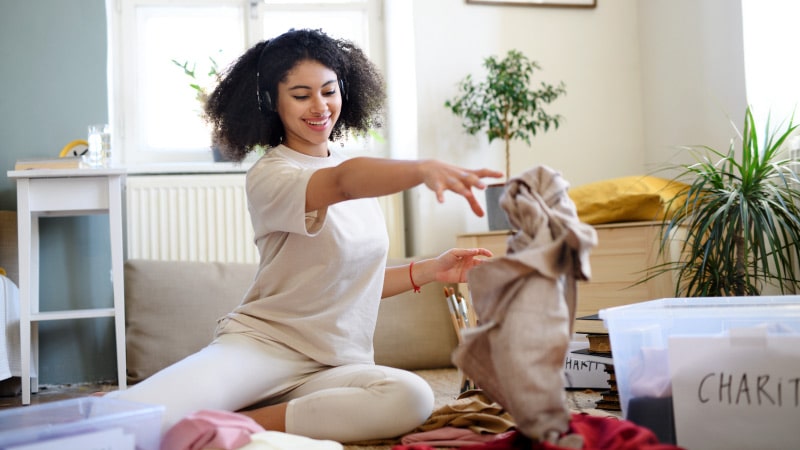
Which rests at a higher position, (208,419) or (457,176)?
(457,176)

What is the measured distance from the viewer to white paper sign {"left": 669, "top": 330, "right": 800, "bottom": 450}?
1.17 m

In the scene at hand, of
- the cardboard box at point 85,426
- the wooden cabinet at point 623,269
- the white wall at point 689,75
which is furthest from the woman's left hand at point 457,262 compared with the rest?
the white wall at point 689,75

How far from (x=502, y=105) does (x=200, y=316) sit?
1.35 meters

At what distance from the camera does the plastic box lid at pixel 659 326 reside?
1273 mm

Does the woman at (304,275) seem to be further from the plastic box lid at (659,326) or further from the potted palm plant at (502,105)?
the potted palm plant at (502,105)

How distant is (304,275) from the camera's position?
5.33ft

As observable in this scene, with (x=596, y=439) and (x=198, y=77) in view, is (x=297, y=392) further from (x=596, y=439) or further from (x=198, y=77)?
(x=198, y=77)

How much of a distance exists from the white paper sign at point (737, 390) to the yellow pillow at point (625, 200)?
1471mm

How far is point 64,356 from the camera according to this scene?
297cm

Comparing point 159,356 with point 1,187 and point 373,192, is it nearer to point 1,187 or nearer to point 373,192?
point 1,187

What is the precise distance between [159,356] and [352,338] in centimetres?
138

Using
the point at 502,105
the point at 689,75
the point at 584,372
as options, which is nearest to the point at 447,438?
the point at 584,372

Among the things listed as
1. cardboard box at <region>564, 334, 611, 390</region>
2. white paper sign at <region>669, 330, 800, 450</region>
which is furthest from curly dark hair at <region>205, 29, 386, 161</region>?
white paper sign at <region>669, 330, 800, 450</region>

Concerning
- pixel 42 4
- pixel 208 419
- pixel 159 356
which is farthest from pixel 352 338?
pixel 42 4
